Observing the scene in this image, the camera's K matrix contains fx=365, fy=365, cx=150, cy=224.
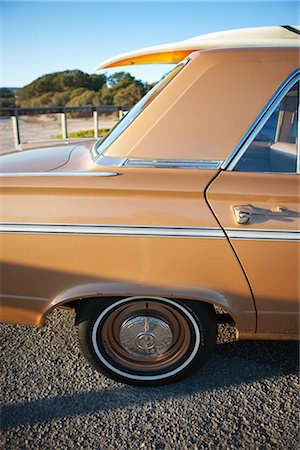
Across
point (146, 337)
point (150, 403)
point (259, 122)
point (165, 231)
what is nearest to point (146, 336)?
point (146, 337)

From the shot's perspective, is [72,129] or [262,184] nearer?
[262,184]

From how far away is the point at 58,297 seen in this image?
1.99 m

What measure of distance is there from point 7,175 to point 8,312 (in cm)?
78

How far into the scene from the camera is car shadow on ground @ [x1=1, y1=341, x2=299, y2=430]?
205cm

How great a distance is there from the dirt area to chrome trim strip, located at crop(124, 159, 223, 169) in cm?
817

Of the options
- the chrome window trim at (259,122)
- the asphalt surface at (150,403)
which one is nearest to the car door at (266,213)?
the chrome window trim at (259,122)

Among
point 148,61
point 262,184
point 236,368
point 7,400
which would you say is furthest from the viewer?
point 148,61

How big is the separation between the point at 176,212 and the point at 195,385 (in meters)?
1.13

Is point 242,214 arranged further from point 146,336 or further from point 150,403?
point 150,403

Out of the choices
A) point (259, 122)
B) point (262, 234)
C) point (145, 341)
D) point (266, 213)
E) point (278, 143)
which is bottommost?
point (145, 341)

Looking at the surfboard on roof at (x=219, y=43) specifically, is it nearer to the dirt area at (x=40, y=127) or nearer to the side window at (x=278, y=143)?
the side window at (x=278, y=143)

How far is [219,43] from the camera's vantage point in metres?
2.12

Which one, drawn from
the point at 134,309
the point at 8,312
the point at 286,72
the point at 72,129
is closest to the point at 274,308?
the point at 134,309

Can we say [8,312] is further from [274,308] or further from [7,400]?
[274,308]
